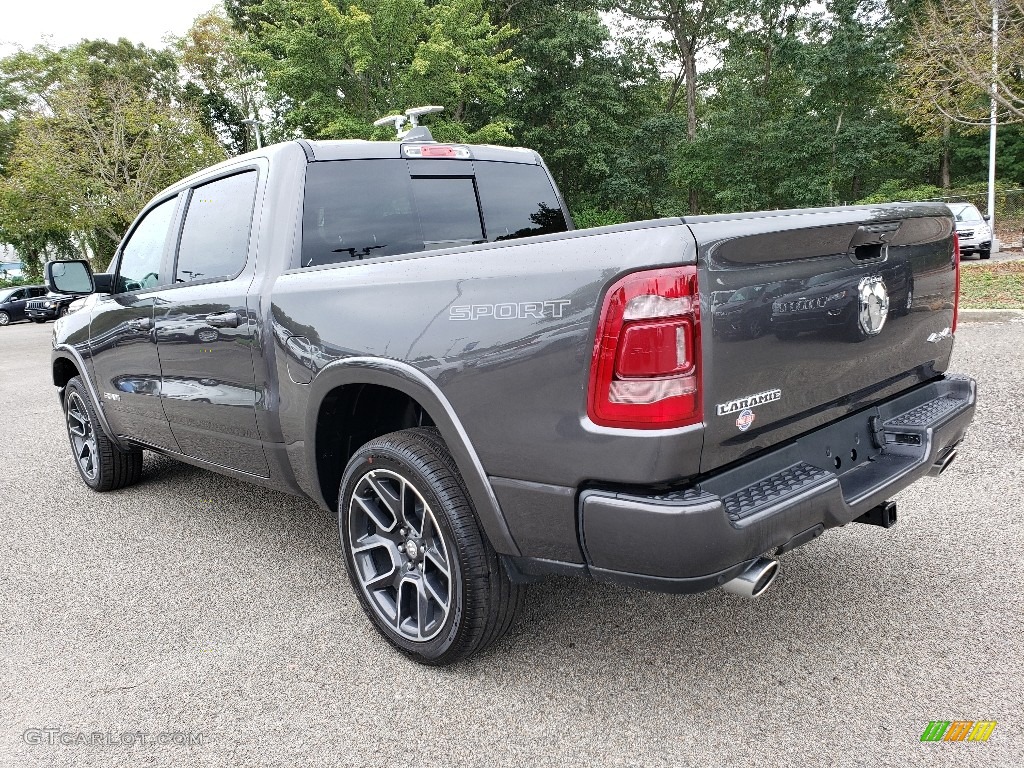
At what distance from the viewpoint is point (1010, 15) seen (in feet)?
50.8

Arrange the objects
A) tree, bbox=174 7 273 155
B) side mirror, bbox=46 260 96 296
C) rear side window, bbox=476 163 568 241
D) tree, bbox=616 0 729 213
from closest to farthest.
A: rear side window, bbox=476 163 568 241 → side mirror, bbox=46 260 96 296 → tree, bbox=616 0 729 213 → tree, bbox=174 7 273 155

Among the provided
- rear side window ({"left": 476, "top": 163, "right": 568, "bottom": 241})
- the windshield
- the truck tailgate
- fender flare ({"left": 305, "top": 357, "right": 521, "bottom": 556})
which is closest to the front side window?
rear side window ({"left": 476, "top": 163, "right": 568, "bottom": 241})

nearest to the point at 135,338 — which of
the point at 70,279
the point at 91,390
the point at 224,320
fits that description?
the point at 70,279

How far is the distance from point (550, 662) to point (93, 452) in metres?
3.76

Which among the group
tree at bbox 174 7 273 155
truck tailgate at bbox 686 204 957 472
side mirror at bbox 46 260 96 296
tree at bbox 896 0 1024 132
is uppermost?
tree at bbox 174 7 273 155

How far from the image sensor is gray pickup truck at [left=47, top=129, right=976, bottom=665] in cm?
190

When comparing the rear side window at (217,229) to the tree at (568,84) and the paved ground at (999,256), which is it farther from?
the tree at (568,84)

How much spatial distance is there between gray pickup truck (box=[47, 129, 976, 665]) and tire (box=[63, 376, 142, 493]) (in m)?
1.44

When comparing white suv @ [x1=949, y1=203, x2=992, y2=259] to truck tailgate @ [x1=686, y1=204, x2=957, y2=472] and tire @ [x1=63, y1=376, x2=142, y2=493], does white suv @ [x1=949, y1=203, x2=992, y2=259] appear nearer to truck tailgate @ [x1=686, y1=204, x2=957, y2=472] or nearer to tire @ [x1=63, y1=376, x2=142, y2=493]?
truck tailgate @ [x1=686, y1=204, x2=957, y2=472]

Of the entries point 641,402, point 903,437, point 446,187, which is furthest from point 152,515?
point 903,437

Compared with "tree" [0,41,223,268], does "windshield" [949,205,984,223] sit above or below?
below

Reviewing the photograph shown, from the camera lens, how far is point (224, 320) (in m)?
3.19

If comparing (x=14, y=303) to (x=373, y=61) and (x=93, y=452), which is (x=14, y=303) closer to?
(x=373, y=61)

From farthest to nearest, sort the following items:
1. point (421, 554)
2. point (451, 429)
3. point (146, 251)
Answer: point (146, 251)
point (421, 554)
point (451, 429)
